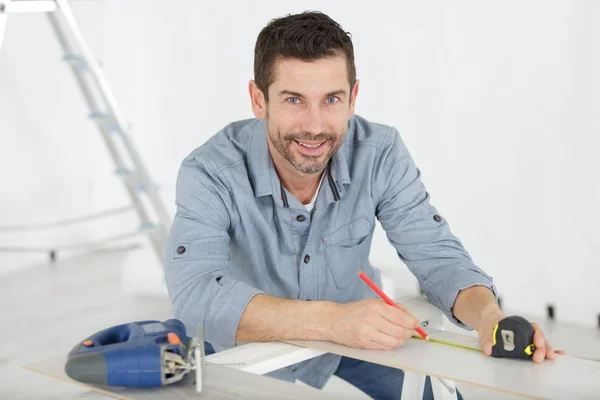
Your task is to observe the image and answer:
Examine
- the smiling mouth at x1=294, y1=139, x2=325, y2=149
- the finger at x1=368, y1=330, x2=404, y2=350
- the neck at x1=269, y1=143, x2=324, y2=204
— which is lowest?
the finger at x1=368, y1=330, x2=404, y2=350

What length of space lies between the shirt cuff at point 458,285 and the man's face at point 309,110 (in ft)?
1.40

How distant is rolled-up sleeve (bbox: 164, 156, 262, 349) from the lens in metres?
1.84

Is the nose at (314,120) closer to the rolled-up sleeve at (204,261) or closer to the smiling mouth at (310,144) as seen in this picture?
the smiling mouth at (310,144)

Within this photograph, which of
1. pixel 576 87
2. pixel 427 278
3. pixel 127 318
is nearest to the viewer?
pixel 427 278

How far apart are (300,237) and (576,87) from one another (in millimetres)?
2213

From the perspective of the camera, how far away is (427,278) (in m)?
2.09

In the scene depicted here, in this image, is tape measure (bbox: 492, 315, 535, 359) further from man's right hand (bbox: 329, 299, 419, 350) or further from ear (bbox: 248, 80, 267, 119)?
ear (bbox: 248, 80, 267, 119)

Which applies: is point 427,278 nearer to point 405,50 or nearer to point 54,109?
point 405,50

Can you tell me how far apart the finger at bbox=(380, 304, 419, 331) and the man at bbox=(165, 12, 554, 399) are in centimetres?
2

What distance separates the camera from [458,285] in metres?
1.95

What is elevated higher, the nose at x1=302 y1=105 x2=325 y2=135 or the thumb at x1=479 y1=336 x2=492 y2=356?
the nose at x1=302 y1=105 x2=325 y2=135

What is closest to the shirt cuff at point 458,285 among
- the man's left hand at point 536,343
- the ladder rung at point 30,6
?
the man's left hand at point 536,343

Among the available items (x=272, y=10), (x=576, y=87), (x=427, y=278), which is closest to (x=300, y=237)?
(x=427, y=278)

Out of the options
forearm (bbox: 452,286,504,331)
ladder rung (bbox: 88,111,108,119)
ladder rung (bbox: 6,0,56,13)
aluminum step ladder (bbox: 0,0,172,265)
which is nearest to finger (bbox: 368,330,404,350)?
forearm (bbox: 452,286,504,331)
